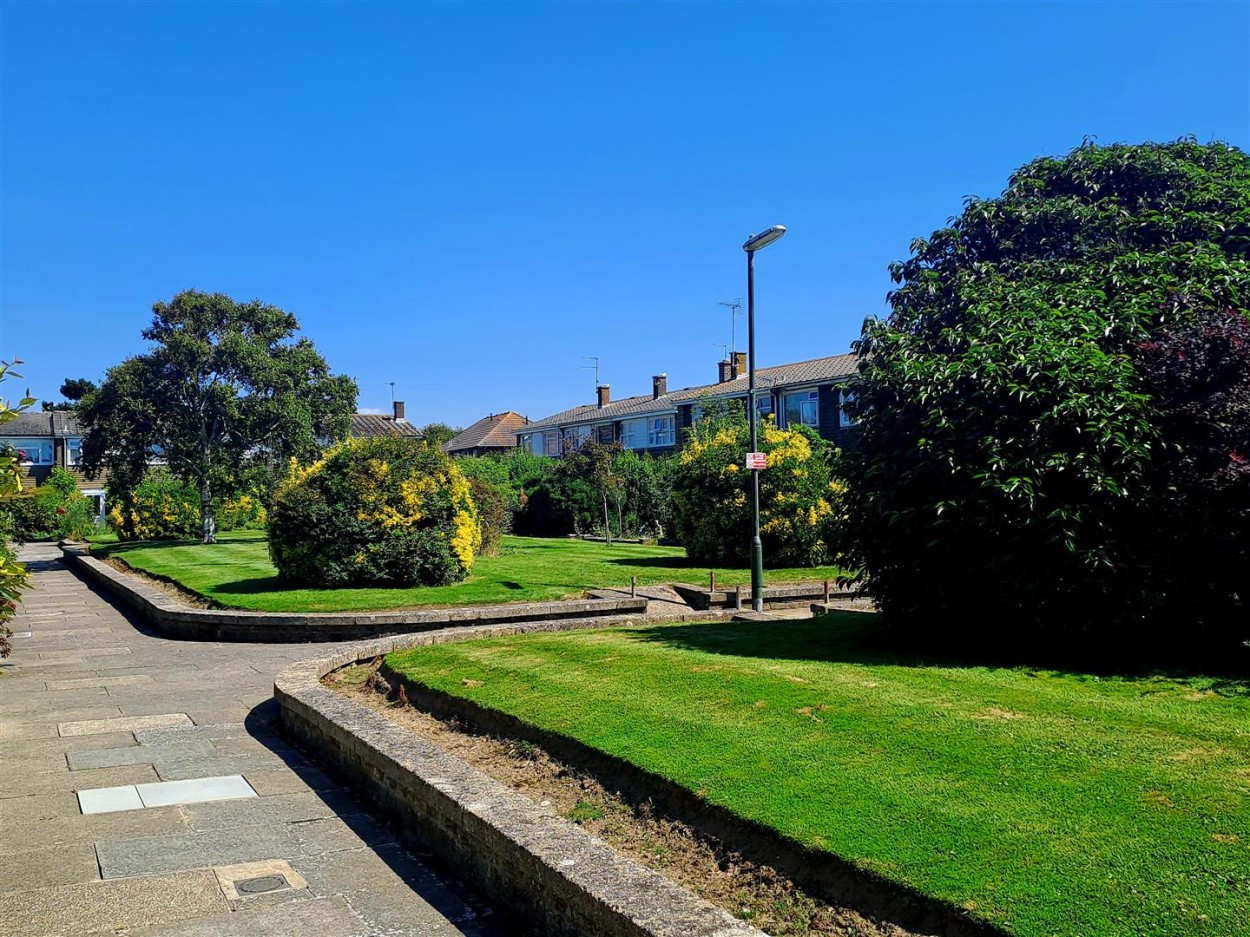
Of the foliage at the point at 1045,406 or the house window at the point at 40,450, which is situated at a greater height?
the house window at the point at 40,450

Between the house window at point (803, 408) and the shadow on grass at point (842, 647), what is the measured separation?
28.9 m

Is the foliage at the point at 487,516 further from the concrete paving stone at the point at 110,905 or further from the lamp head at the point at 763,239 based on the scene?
the concrete paving stone at the point at 110,905

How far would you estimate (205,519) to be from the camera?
3284 cm

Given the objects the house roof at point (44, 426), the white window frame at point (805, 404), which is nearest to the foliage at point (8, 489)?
the white window frame at point (805, 404)

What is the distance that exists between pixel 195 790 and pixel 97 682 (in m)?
4.93

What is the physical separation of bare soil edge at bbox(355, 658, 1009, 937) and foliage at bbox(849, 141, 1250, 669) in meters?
3.61

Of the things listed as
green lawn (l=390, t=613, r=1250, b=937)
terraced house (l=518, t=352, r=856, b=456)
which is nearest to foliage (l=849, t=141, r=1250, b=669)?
green lawn (l=390, t=613, r=1250, b=937)

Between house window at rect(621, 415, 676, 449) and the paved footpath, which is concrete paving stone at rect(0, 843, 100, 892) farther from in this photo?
house window at rect(621, 415, 676, 449)

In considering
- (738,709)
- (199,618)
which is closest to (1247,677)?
(738,709)

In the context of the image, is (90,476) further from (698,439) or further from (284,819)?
(284,819)

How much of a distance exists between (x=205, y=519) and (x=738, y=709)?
30.0 meters

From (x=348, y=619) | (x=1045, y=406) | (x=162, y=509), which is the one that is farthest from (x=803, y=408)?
(x=1045, y=406)

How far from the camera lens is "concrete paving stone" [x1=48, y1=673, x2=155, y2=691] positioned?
Answer: 417 inches

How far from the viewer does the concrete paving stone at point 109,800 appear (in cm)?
634
